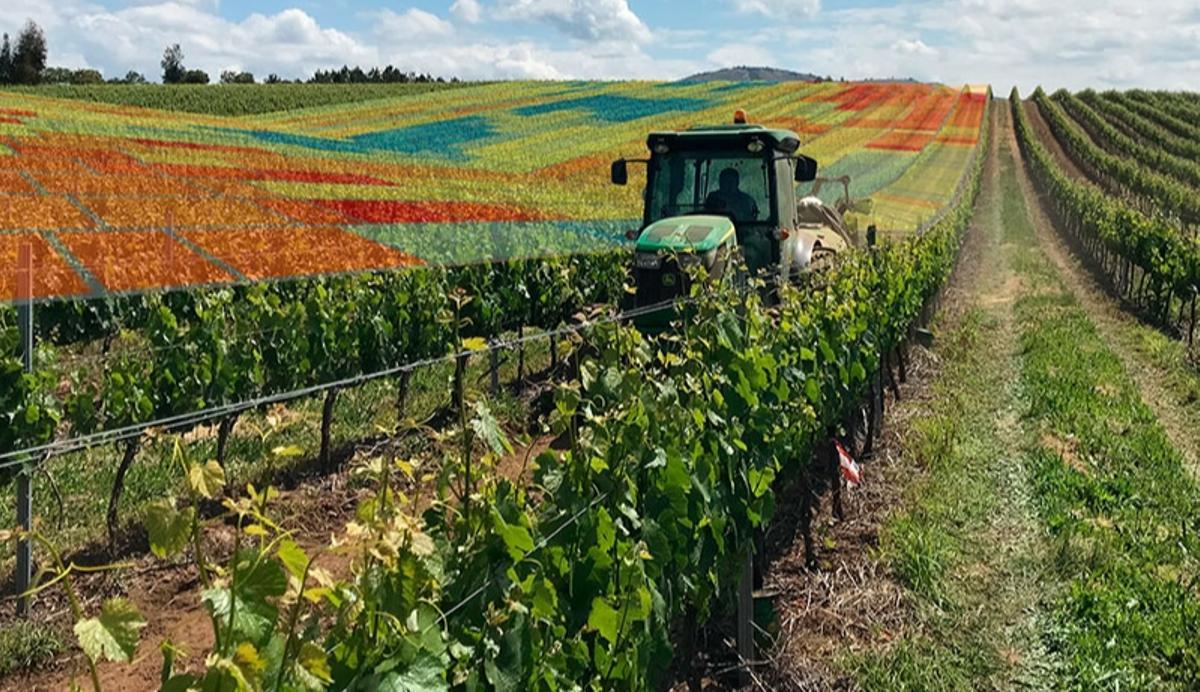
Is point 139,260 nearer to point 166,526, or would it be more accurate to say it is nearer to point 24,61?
point 166,526

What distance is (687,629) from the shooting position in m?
3.92

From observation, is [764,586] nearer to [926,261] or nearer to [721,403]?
[721,403]

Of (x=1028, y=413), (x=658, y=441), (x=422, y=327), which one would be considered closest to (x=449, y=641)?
(x=658, y=441)

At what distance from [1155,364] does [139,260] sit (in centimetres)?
1233

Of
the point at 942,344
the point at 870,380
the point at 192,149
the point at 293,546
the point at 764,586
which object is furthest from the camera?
the point at 192,149

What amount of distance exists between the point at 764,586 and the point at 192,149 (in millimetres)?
21174

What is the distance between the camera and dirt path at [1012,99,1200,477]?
343 inches

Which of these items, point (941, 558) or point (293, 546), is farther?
point (941, 558)

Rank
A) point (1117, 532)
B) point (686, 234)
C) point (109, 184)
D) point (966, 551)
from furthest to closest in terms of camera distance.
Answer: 1. point (109, 184)
2. point (686, 234)
3. point (1117, 532)
4. point (966, 551)

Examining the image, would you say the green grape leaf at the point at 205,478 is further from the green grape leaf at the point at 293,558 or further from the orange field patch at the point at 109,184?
the orange field patch at the point at 109,184

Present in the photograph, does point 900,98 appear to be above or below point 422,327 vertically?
above

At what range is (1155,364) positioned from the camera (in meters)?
11.4
